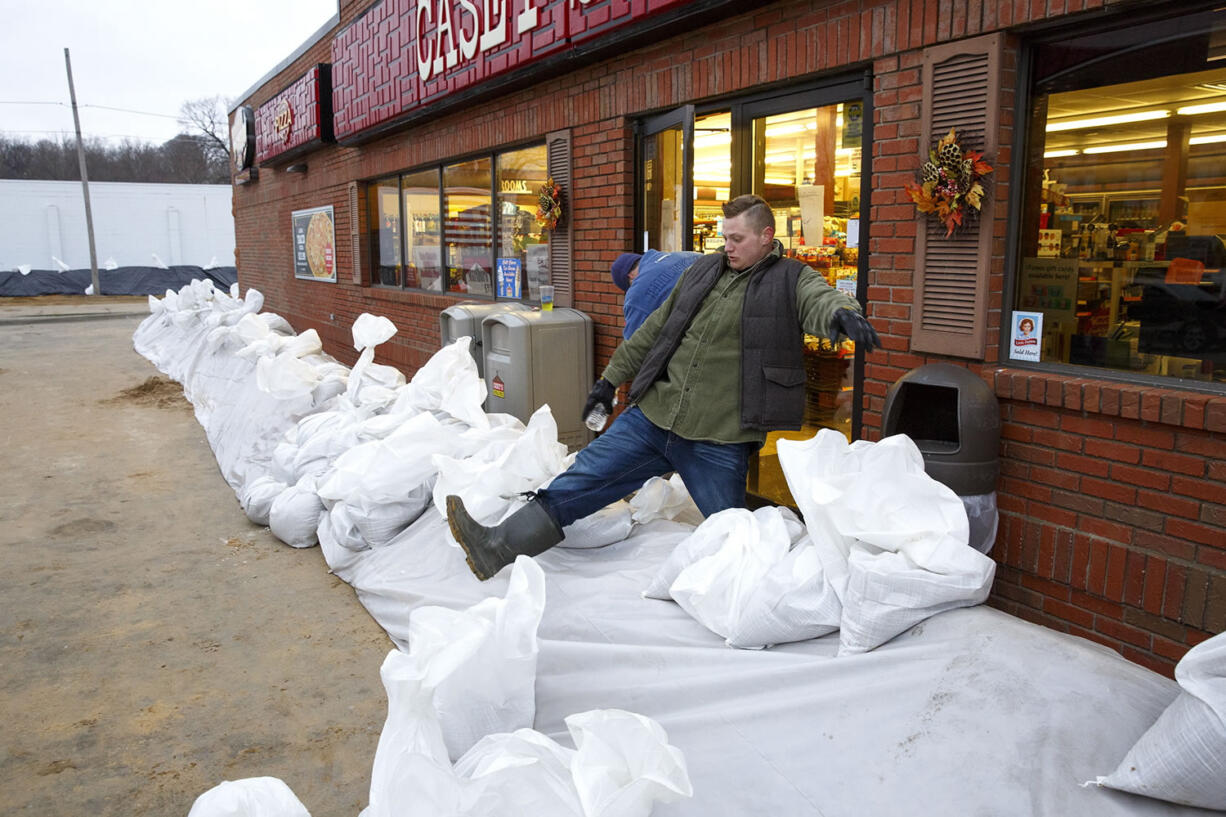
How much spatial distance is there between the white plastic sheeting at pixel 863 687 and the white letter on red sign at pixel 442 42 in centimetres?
532

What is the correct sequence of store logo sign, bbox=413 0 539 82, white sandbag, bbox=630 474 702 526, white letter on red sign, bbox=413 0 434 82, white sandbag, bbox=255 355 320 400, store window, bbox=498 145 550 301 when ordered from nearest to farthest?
white sandbag, bbox=630 474 702 526
store logo sign, bbox=413 0 539 82
store window, bbox=498 145 550 301
white sandbag, bbox=255 355 320 400
white letter on red sign, bbox=413 0 434 82

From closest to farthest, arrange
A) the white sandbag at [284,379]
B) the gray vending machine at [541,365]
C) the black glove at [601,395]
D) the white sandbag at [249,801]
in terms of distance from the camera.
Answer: the white sandbag at [249,801] < the black glove at [601,395] < the gray vending machine at [541,365] < the white sandbag at [284,379]

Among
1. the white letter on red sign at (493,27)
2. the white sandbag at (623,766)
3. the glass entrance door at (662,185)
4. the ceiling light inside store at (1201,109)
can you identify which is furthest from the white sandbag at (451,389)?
the ceiling light inside store at (1201,109)

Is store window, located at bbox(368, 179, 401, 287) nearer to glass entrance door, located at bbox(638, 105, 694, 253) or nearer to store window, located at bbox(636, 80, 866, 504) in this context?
glass entrance door, located at bbox(638, 105, 694, 253)

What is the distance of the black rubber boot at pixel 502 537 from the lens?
151 inches

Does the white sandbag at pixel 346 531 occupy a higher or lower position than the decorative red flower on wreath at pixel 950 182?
lower

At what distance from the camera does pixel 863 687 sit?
8.29 ft

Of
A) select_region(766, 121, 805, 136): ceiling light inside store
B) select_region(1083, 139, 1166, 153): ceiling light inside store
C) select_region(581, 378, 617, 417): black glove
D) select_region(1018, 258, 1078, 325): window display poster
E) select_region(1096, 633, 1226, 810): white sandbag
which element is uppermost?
select_region(766, 121, 805, 136): ceiling light inside store

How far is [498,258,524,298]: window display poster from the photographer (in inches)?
308

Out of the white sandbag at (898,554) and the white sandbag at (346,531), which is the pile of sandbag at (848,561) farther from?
the white sandbag at (346,531)

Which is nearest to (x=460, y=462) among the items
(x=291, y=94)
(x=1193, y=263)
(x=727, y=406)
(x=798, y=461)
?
(x=727, y=406)

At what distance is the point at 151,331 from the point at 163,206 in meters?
25.1

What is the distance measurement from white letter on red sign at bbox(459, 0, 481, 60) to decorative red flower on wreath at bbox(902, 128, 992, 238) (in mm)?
4606

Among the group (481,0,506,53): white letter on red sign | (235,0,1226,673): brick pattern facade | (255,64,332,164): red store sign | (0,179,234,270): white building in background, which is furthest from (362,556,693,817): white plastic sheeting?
(0,179,234,270): white building in background
